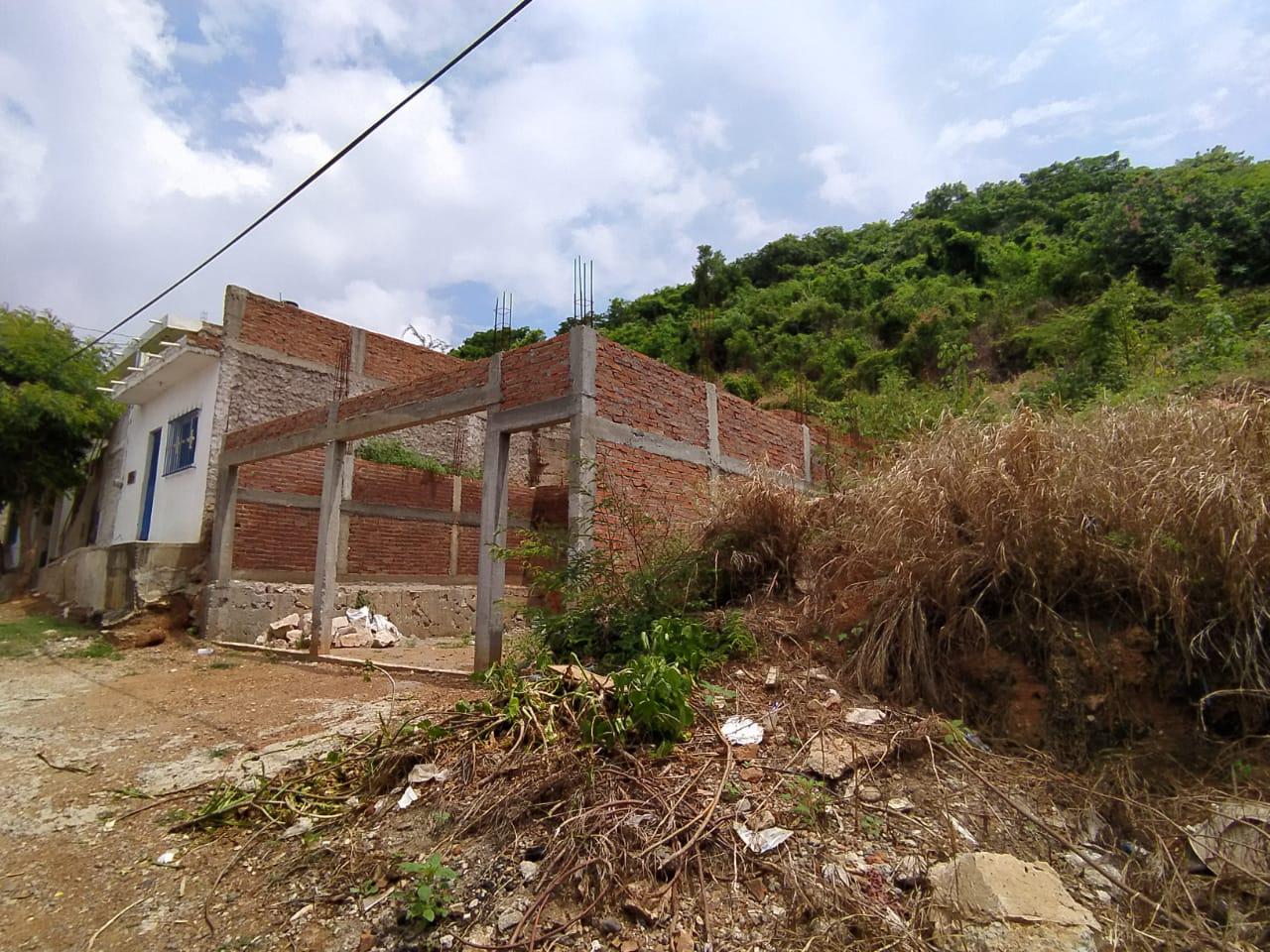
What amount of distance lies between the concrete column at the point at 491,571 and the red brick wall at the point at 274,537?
5.43 meters

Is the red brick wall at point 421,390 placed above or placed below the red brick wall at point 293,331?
below

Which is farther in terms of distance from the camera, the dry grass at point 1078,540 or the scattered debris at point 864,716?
the scattered debris at point 864,716

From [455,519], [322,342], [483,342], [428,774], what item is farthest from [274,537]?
[483,342]

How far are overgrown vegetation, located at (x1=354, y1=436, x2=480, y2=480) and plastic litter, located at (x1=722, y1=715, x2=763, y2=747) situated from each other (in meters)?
10.2

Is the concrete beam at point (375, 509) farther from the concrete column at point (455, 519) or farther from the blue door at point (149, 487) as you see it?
the blue door at point (149, 487)

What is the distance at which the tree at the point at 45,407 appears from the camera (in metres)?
14.2

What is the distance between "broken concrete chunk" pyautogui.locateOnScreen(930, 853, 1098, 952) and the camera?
2199mm

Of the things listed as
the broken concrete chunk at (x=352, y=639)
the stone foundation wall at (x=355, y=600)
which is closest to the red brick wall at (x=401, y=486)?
the stone foundation wall at (x=355, y=600)

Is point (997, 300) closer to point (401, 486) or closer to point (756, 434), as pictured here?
point (756, 434)

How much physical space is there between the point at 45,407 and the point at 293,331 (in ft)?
19.0

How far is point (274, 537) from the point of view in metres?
11.6

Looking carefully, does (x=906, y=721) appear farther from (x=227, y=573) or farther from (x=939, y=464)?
(x=227, y=573)

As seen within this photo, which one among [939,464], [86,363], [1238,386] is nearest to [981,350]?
[1238,386]

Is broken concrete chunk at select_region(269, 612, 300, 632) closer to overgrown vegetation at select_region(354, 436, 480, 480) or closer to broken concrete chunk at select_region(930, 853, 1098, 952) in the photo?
overgrown vegetation at select_region(354, 436, 480, 480)
